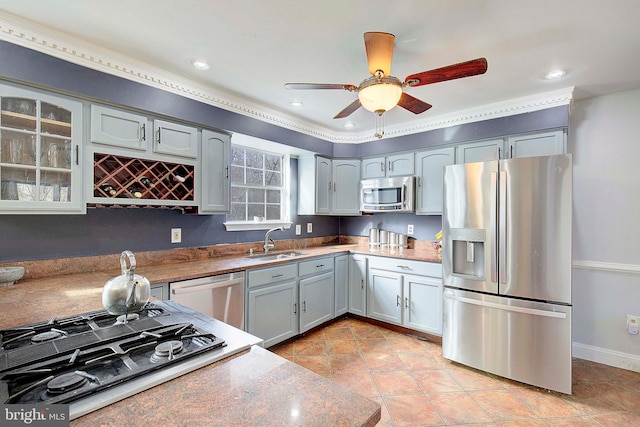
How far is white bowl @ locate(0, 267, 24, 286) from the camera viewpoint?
5.86 ft

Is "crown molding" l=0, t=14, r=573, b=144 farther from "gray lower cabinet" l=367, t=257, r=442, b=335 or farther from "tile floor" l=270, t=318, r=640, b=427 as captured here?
"tile floor" l=270, t=318, r=640, b=427

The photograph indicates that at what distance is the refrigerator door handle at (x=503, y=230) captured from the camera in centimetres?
236

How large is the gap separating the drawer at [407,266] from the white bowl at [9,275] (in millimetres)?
2999

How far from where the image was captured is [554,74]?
239cm

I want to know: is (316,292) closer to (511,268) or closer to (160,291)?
(160,291)

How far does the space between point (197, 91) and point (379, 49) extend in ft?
5.64

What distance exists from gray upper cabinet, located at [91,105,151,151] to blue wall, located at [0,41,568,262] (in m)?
0.08

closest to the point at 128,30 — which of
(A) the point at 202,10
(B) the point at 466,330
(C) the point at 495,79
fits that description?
(A) the point at 202,10

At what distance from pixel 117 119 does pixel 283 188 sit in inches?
82.1

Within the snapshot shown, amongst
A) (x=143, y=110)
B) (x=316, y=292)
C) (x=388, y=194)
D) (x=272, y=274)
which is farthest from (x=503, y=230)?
(x=143, y=110)

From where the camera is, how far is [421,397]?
7.19ft

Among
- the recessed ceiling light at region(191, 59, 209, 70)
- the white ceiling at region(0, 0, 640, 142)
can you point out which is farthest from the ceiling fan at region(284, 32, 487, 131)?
the recessed ceiling light at region(191, 59, 209, 70)

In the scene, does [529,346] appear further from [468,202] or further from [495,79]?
[495,79]

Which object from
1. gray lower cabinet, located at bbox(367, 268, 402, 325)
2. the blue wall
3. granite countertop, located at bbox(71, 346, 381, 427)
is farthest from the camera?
gray lower cabinet, located at bbox(367, 268, 402, 325)
